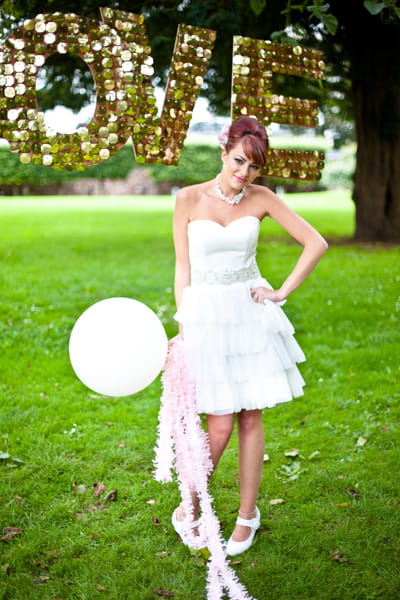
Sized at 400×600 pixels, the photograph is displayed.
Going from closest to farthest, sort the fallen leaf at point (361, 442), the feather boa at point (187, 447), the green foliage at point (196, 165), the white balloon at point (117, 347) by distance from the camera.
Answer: the white balloon at point (117, 347) < the feather boa at point (187, 447) < the fallen leaf at point (361, 442) < the green foliage at point (196, 165)

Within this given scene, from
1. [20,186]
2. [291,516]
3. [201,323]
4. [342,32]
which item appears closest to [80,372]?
[201,323]

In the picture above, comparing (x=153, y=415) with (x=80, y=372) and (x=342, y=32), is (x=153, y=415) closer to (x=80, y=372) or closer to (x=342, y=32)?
(x=80, y=372)

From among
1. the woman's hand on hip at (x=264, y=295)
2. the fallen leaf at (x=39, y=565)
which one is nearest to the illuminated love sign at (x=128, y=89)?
the woman's hand on hip at (x=264, y=295)

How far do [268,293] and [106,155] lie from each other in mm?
1022

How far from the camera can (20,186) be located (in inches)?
1008

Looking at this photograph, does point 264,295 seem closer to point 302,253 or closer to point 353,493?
point 302,253

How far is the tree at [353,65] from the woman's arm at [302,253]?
5.19m

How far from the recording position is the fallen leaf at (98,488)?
3.65 meters

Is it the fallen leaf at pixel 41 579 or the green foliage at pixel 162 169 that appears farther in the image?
the green foliage at pixel 162 169

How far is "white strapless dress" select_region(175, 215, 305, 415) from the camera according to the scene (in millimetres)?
2902

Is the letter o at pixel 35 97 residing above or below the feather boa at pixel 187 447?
above

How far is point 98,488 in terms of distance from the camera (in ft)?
12.1

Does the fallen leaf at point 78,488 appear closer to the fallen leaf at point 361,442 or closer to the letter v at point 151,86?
the fallen leaf at point 361,442

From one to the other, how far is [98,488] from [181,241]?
5.33 feet
